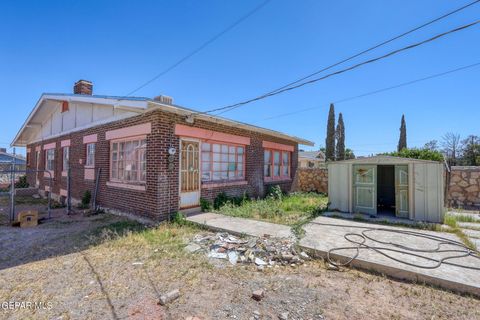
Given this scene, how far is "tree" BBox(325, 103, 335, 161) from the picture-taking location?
2653 cm

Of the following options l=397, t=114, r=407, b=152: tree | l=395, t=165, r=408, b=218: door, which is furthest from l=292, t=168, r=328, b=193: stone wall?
l=397, t=114, r=407, b=152: tree

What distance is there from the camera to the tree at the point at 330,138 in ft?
87.0

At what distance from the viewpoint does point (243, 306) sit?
10.1 ft

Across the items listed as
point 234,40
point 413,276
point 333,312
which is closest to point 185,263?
point 333,312

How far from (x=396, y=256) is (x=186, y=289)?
12.4ft

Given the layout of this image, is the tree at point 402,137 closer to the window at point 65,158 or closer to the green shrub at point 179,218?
the green shrub at point 179,218

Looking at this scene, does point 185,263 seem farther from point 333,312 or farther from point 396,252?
point 396,252

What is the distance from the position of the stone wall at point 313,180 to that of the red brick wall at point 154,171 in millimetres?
Result: 3443

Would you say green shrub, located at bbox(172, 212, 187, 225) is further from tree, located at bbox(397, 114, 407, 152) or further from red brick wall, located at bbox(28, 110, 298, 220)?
tree, located at bbox(397, 114, 407, 152)

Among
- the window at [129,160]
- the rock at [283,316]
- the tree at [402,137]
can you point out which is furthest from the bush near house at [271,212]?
the tree at [402,137]

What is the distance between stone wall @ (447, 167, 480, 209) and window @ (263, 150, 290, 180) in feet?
25.2

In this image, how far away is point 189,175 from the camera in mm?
7773

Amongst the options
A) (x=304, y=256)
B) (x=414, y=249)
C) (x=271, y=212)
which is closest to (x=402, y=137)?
(x=271, y=212)

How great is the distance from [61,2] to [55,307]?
29.5 feet
